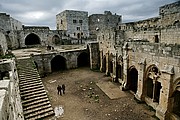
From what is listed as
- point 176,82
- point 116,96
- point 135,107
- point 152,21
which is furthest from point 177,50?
point 152,21

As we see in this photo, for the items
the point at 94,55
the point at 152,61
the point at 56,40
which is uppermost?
the point at 56,40

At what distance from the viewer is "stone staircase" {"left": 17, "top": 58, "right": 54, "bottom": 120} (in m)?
9.67

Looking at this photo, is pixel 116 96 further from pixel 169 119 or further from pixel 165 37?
pixel 165 37

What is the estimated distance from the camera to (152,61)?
970 cm

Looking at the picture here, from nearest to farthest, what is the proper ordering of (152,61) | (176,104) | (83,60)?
(176,104) < (152,61) < (83,60)

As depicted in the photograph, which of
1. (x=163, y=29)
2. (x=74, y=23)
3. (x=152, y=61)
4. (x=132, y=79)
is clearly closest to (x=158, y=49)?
(x=152, y=61)

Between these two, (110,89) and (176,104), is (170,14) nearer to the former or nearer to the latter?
(110,89)

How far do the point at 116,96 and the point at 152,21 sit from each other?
13.6 meters

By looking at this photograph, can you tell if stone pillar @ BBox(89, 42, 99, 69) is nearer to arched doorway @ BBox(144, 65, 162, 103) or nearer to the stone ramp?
the stone ramp

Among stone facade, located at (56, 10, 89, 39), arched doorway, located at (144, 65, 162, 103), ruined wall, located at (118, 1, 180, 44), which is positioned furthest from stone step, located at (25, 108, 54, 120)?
stone facade, located at (56, 10, 89, 39)

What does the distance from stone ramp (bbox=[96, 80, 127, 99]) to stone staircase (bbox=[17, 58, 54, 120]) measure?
5.56 metres

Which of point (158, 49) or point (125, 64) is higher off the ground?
point (158, 49)

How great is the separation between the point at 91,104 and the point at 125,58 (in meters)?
5.50

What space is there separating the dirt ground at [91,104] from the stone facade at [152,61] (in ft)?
3.28
